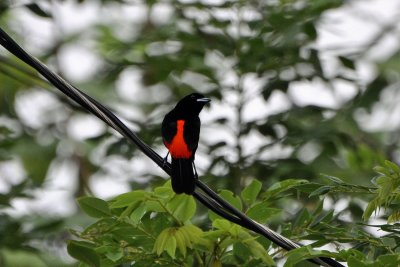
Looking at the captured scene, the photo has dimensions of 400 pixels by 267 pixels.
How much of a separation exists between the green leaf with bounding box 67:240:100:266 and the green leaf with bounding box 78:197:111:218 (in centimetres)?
13

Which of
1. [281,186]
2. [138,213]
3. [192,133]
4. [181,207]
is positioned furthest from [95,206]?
[192,133]

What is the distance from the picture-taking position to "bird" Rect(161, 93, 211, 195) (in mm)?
3842

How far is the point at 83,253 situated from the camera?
11.6 feet

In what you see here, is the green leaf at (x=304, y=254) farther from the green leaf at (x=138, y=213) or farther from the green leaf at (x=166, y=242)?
the green leaf at (x=138, y=213)

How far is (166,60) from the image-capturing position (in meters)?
6.15

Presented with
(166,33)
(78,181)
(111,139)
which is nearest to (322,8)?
(166,33)

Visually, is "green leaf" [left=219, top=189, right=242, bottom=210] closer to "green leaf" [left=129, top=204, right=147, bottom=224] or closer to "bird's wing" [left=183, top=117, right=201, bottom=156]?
"green leaf" [left=129, top=204, right=147, bottom=224]

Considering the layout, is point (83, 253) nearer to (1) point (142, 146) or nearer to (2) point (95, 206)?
(2) point (95, 206)

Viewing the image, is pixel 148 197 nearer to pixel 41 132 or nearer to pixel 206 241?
pixel 206 241

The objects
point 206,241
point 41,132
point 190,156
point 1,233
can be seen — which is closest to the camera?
point 206,241

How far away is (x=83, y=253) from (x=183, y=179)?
1.47 ft

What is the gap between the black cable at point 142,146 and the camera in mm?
3387

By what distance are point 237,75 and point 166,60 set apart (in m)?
0.46

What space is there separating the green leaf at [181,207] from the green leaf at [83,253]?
32 centimetres
